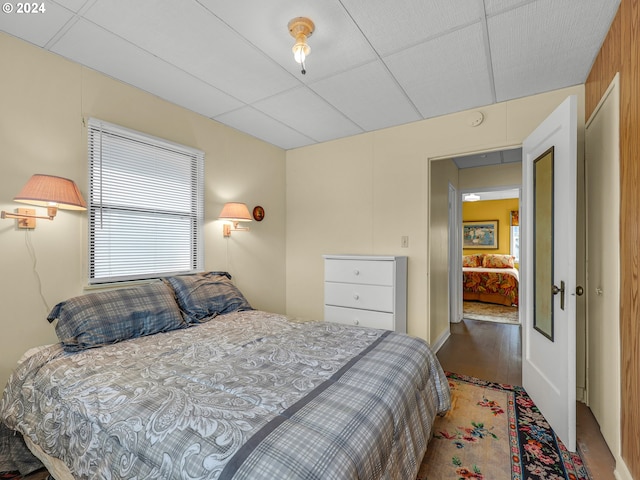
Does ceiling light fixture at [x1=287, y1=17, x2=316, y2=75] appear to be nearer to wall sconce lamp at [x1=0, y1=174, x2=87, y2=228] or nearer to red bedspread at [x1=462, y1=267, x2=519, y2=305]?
wall sconce lamp at [x1=0, y1=174, x2=87, y2=228]

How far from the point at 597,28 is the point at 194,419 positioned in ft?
9.47

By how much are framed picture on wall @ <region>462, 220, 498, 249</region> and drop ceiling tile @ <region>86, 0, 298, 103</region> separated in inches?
288

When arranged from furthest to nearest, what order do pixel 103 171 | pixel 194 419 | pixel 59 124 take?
pixel 103 171
pixel 59 124
pixel 194 419

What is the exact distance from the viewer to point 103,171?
2.27m

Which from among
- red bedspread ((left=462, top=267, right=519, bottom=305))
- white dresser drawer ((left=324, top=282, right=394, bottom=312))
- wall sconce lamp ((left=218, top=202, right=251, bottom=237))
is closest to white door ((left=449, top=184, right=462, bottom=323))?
red bedspread ((left=462, top=267, right=519, bottom=305))

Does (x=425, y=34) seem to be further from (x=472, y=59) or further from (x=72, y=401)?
(x=72, y=401)

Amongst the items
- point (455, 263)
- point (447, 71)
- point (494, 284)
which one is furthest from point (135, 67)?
point (494, 284)

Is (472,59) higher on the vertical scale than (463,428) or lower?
higher

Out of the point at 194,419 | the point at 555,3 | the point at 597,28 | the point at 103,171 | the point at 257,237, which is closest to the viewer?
the point at 194,419

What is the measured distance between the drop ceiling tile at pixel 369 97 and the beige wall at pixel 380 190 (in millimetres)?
246

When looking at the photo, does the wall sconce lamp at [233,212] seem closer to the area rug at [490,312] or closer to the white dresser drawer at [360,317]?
the white dresser drawer at [360,317]

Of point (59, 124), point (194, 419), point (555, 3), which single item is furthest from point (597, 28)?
point (59, 124)

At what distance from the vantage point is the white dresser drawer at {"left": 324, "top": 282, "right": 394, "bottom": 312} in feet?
9.68

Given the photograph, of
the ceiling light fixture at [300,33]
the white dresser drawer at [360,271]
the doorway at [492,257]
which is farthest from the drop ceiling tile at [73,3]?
the doorway at [492,257]
